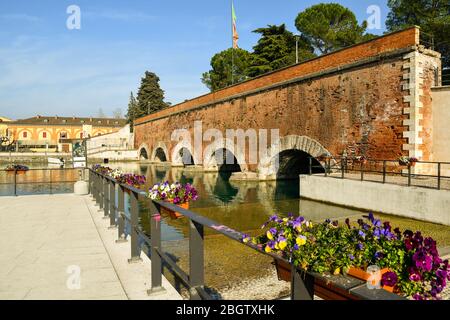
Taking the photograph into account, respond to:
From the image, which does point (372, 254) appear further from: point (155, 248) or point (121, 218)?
point (121, 218)

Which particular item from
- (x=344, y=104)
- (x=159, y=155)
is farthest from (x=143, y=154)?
(x=344, y=104)

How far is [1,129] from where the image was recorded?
68500 millimetres

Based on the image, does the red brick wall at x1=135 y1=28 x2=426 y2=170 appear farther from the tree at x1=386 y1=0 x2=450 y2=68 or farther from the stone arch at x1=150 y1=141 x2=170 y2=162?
the stone arch at x1=150 y1=141 x2=170 y2=162

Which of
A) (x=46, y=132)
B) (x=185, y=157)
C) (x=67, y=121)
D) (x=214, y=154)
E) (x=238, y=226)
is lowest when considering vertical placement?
(x=238, y=226)

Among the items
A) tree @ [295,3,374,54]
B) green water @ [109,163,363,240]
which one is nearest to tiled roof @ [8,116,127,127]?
tree @ [295,3,374,54]

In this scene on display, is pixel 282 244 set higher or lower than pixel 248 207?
higher

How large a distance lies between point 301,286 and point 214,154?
85.0ft

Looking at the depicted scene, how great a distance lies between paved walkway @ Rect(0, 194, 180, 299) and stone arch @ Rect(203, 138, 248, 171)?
48.5 ft

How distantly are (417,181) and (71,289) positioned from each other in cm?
1058

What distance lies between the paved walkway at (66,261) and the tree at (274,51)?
30.6m

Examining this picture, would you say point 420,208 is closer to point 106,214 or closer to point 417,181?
point 417,181

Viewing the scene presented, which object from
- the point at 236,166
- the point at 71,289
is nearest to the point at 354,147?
the point at 71,289

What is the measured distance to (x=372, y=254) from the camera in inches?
69.8

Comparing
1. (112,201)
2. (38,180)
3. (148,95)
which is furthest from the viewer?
(148,95)
